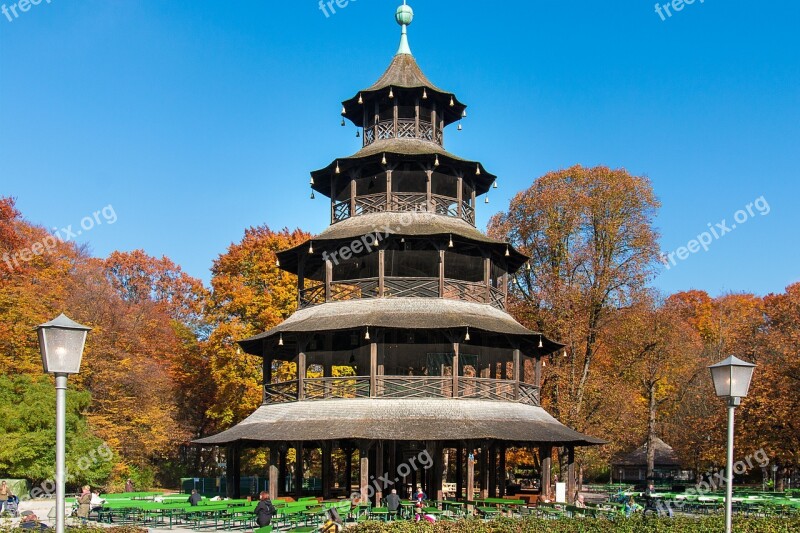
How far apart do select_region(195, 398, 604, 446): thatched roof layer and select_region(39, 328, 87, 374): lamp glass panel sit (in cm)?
1732

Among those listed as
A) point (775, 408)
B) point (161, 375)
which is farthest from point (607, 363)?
point (161, 375)

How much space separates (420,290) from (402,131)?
9236mm

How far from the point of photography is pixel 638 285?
174ft

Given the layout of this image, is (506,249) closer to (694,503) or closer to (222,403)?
(694,503)

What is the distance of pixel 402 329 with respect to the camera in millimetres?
34531

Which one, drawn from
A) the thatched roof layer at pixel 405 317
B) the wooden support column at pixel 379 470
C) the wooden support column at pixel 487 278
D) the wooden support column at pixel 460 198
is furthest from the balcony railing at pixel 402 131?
the wooden support column at pixel 379 470

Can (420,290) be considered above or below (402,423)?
above

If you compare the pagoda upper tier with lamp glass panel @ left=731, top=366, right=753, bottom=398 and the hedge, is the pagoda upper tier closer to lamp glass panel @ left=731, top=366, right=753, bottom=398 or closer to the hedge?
the hedge

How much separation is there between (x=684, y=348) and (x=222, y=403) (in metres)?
32.7

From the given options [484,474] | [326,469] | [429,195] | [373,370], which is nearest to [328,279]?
[373,370]

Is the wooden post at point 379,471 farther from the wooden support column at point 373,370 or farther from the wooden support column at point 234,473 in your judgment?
the wooden support column at point 234,473

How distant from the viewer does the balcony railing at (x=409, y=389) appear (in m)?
34.6

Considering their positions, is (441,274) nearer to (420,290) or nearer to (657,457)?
(420,290)

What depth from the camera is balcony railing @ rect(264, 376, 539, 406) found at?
34594 millimetres
